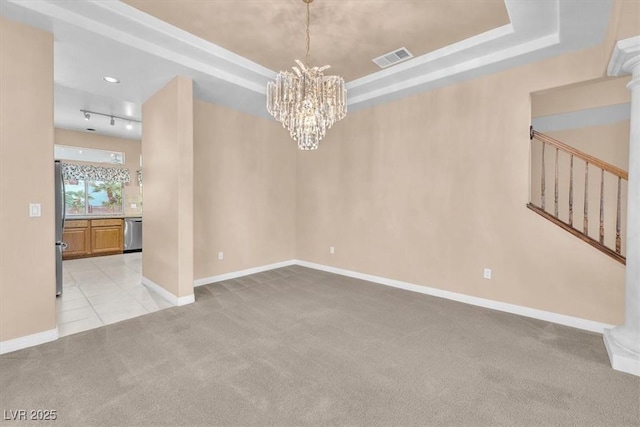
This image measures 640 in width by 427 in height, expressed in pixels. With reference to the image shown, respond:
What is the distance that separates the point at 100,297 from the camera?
12.9 ft

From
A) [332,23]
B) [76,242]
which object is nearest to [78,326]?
[332,23]

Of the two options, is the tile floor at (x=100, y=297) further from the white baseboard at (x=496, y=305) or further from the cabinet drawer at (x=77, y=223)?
the white baseboard at (x=496, y=305)

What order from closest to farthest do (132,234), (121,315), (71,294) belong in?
(121,315) < (71,294) < (132,234)

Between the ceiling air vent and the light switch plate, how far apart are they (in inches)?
151

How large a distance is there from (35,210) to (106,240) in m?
4.82

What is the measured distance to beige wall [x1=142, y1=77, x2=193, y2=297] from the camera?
3.60m

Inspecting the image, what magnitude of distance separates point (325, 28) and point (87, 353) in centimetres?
370

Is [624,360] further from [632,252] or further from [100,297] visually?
[100,297]

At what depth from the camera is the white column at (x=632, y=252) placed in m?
2.25

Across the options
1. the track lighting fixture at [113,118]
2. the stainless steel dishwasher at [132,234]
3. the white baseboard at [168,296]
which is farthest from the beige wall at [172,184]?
the stainless steel dishwasher at [132,234]

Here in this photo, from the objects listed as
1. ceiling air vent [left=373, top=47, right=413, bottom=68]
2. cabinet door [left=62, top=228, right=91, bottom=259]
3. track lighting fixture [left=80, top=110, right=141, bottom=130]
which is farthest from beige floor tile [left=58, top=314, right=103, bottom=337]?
ceiling air vent [left=373, top=47, right=413, bottom=68]

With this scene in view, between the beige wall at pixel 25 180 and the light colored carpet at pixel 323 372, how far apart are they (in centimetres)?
38

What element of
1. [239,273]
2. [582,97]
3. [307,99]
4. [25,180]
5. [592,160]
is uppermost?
[582,97]

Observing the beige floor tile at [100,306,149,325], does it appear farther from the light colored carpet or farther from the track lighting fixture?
the track lighting fixture
